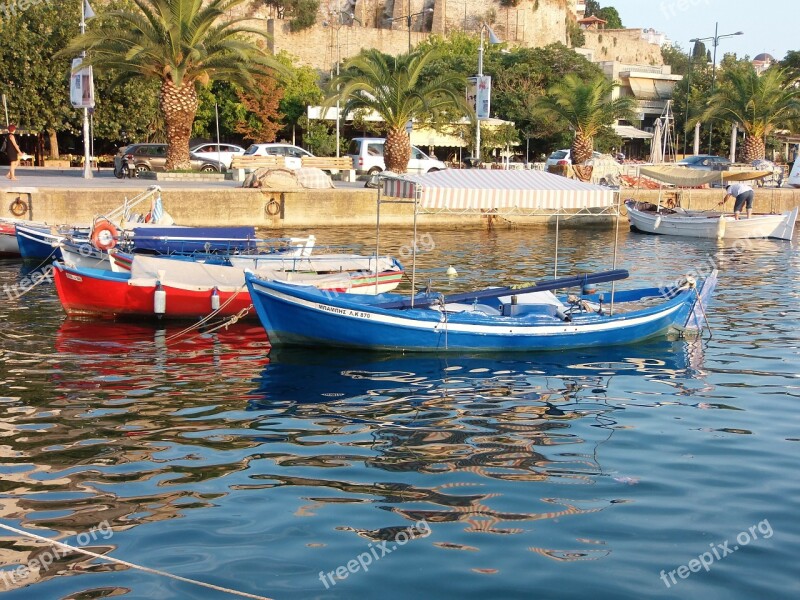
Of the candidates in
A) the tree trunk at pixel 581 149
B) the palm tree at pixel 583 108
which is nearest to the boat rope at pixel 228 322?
the palm tree at pixel 583 108

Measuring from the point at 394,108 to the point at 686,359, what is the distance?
24774mm

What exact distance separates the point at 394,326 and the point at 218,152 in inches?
1167

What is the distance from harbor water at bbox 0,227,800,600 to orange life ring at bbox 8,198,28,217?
12563 mm

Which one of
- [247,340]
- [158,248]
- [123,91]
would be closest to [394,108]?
[123,91]

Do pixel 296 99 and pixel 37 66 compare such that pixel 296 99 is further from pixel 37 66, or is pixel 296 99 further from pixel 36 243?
pixel 36 243

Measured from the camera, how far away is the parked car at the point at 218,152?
42.0 meters

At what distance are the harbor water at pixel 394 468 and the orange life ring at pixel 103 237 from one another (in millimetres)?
3088

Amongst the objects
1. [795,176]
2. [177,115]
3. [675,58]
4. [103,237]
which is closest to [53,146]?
[177,115]

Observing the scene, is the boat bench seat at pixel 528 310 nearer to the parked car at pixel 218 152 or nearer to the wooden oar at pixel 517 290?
the wooden oar at pixel 517 290

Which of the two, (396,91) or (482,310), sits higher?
(396,91)

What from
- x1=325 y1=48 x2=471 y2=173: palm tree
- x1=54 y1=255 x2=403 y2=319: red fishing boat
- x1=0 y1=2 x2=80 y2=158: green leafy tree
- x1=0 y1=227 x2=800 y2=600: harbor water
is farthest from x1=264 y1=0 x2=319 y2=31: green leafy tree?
x1=0 y1=227 x2=800 y2=600: harbor water

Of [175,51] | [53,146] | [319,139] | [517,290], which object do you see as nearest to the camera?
[517,290]

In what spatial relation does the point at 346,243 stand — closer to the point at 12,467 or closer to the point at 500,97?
the point at 12,467

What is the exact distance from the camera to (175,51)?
33656 mm
